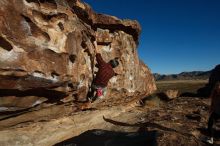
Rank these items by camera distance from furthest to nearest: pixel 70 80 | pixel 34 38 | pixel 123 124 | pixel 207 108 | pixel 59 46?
1. pixel 207 108
2. pixel 123 124
3. pixel 70 80
4. pixel 59 46
5. pixel 34 38

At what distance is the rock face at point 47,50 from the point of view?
765 cm

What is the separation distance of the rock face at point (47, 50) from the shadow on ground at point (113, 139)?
1.58 m

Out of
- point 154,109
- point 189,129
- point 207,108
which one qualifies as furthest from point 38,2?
point 207,108

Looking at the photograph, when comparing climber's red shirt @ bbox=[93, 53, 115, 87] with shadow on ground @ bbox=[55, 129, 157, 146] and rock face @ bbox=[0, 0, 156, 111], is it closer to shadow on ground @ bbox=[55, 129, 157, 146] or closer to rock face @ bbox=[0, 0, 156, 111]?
rock face @ bbox=[0, 0, 156, 111]

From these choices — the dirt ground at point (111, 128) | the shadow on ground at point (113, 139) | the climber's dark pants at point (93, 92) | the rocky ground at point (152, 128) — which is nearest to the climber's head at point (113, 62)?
the climber's dark pants at point (93, 92)

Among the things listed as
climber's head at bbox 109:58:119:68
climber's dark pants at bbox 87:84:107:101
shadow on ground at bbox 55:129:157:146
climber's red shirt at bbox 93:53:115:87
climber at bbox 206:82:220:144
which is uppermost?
climber's head at bbox 109:58:119:68

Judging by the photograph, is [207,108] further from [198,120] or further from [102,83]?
[102,83]

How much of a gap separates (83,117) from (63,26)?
4194 millimetres

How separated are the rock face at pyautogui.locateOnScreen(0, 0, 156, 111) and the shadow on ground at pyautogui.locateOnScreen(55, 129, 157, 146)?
1.58 meters

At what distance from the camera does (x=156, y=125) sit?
39.4 ft

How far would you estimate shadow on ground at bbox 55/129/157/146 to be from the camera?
1035 cm

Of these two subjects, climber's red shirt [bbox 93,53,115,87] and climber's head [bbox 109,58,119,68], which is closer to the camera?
climber's red shirt [bbox 93,53,115,87]

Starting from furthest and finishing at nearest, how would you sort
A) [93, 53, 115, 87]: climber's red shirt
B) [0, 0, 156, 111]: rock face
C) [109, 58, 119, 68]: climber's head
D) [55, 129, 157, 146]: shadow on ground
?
[109, 58, 119, 68]: climber's head → [93, 53, 115, 87]: climber's red shirt → [55, 129, 157, 146]: shadow on ground → [0, 0, 156, 111]: rock face

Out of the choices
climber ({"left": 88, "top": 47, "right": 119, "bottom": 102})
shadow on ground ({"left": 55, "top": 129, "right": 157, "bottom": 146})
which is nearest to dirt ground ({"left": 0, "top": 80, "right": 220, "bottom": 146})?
shadow on ground ({"left": 55, "top": 129, "right": 157, "bottom": 146})
